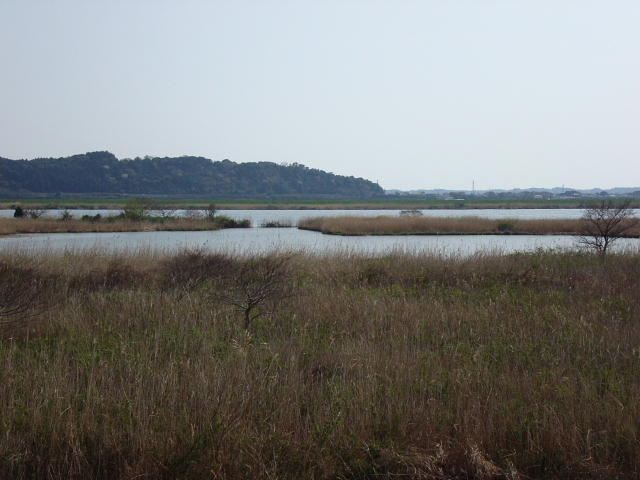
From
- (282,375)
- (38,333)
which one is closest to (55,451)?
(282,375)

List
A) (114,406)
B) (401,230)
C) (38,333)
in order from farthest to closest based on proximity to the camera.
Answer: (401,230)
(38,333)
(114,406)

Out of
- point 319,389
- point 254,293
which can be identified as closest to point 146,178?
point 254,293

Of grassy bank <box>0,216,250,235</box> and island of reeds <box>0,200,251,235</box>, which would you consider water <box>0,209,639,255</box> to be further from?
island of reeds <box>0,200,251,235</box>

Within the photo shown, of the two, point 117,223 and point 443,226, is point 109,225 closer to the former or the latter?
point 117,223

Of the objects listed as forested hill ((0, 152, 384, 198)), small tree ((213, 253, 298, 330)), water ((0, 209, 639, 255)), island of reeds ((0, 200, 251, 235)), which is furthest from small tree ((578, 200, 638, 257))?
forested hill ((0, 152, 384, 198))

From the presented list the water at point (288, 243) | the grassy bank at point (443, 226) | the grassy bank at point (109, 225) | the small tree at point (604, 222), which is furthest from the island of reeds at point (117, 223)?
the small tree at point (604, 222)

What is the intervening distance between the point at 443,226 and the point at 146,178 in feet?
482

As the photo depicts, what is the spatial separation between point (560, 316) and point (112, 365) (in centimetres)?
686

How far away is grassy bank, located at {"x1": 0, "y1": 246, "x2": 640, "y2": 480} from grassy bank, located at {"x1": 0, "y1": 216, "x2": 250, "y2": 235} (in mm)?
37687

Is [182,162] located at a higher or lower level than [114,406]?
higher

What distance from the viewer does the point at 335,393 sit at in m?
5.76

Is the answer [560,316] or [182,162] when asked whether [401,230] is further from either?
[182,162]

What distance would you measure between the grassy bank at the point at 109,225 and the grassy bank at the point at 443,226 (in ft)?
36.1

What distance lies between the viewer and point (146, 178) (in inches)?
6998
